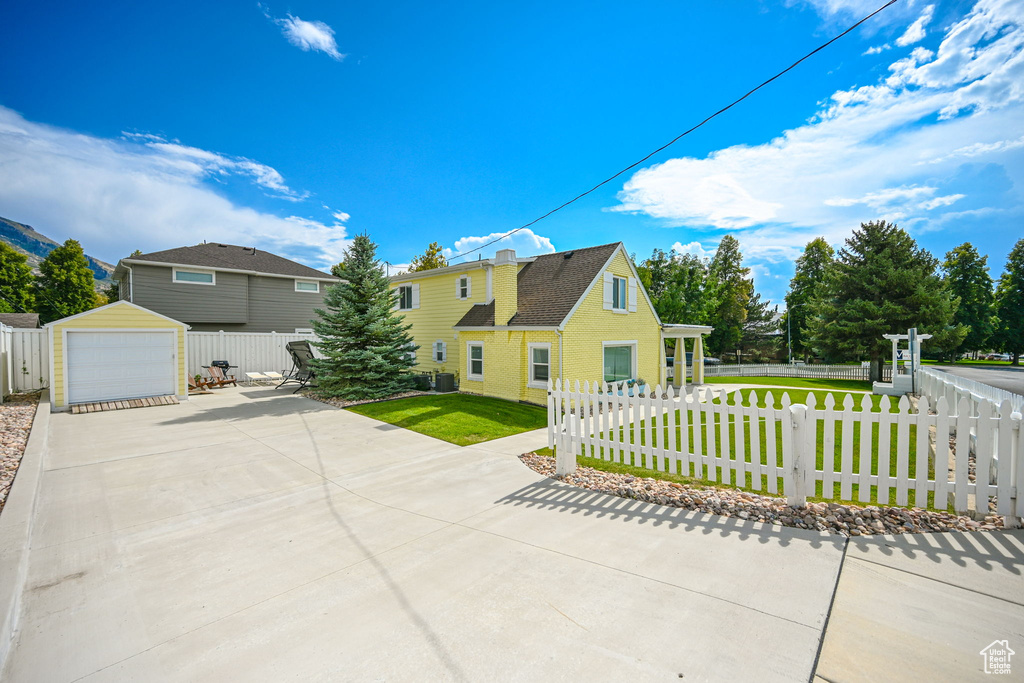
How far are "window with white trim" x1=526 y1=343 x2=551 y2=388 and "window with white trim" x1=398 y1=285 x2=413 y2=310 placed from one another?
8.58 m

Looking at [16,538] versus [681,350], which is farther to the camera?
[681,350]

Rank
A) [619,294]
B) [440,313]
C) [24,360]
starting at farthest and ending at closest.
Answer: [440,313], [619,294], [24,360]

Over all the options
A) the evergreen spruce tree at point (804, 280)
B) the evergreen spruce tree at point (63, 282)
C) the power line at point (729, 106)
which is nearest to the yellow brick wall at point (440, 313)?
the power line at point (729, 106)

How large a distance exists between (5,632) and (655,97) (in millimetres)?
12305

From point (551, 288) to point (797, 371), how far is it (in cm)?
2440

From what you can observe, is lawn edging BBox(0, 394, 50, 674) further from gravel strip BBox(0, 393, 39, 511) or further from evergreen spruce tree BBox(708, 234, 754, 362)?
evergreen spruce tree BBox(708, 234, 754, 362)

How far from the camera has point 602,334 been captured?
49.1ft

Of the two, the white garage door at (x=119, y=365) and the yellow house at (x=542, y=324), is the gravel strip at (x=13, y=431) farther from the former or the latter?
the yellow house at (x=542, y=324)

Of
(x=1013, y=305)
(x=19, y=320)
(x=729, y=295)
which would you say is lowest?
(x=19, y=320)

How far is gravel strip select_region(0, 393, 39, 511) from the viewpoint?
6121mm

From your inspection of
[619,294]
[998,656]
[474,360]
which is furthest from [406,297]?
[998,656]

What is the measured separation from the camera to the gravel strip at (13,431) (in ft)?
20.1

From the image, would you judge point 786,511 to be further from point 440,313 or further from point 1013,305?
point 1013,305

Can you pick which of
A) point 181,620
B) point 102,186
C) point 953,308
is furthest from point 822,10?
point 953,308
